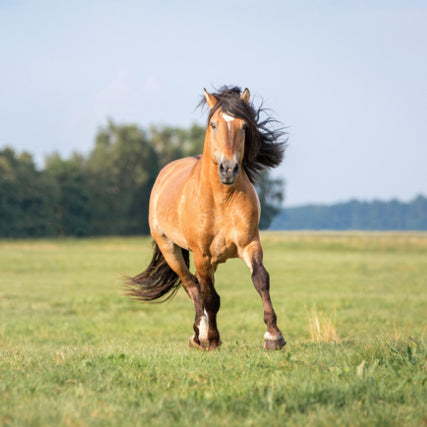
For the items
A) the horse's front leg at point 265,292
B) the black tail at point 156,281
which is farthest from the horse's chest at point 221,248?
the black tail at point 156,281

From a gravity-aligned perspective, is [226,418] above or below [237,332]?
above

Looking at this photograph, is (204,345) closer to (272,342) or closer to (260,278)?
(272,342)

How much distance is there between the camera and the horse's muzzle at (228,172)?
5707 millimetres

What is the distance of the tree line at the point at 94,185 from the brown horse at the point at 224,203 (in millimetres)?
62688

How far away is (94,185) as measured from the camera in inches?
2963

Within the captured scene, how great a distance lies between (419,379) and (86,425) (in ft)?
8.76

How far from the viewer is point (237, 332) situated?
14.1 m

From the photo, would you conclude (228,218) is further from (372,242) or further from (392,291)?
(372,242)

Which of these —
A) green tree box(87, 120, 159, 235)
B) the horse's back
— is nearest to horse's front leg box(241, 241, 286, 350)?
the horse's back

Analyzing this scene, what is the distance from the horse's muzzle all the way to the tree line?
211ft

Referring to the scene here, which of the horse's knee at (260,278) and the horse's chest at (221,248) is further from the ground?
the horse's chest at (221,248)

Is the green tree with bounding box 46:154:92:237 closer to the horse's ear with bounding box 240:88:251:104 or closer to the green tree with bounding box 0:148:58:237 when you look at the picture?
the green tree with bounding box 0:148:58:237

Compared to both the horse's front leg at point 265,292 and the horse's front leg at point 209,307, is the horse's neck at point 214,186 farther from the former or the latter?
the horse's front leg at point 209,307

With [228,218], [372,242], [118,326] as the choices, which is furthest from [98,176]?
[228,218]
